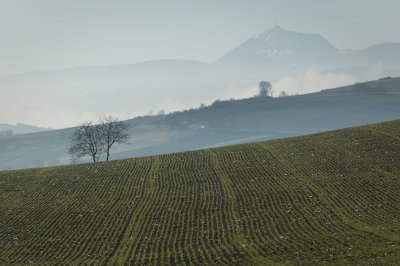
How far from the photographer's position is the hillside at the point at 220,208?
3653cm

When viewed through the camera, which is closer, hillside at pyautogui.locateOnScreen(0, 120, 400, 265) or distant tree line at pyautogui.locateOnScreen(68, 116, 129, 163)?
hillside at pyautogui.locateOnScreen(0, 120, 400, 265)

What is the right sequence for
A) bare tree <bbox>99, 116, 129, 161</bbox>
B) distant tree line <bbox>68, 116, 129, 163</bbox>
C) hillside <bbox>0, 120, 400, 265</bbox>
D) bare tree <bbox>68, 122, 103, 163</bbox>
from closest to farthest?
1. hillside <bbox>0, 120, 400, 265</bbox>
2. bare tree <bbox>68, 122, 103, 163</bbox>
3. distant tree line <bbox>68, 116, 129, 163</bbox>
4. bare tree <bbox>99, 116, 129, 161</bbox>

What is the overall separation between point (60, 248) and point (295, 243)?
18.8 meters

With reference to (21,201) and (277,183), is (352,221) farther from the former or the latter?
(21,201)

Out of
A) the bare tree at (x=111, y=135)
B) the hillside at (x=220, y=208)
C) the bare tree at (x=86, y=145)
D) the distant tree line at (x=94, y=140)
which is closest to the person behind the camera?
the hillside at (x=220, y=208)

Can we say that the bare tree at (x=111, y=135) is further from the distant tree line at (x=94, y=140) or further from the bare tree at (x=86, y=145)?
the bare tree at (x=86, y=145)

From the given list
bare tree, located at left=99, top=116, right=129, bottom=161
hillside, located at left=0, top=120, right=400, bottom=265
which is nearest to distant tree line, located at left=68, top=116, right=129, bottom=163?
bare tree, located at left=99, top=116, right=129, bottom=161

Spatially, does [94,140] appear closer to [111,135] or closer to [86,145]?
[86,145]

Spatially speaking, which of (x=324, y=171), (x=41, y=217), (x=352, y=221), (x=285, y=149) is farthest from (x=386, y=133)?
(x=41, y=217)

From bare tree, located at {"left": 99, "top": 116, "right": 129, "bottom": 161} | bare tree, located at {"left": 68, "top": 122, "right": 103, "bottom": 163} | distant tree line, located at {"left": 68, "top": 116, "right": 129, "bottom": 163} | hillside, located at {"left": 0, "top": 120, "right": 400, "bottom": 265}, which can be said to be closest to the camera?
hillside, located at {"left": 0, "top": 120, "right": 400, "bottom": 265}

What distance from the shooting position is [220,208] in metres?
49.2

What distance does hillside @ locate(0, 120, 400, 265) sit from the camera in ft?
120

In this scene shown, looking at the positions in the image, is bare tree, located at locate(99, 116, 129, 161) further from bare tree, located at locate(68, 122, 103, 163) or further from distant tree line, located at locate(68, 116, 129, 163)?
bare tree, located at locate(68, 122, 103, 163)

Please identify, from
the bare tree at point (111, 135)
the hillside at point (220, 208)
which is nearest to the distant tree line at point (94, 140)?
the bare tree at point (111, 135)
